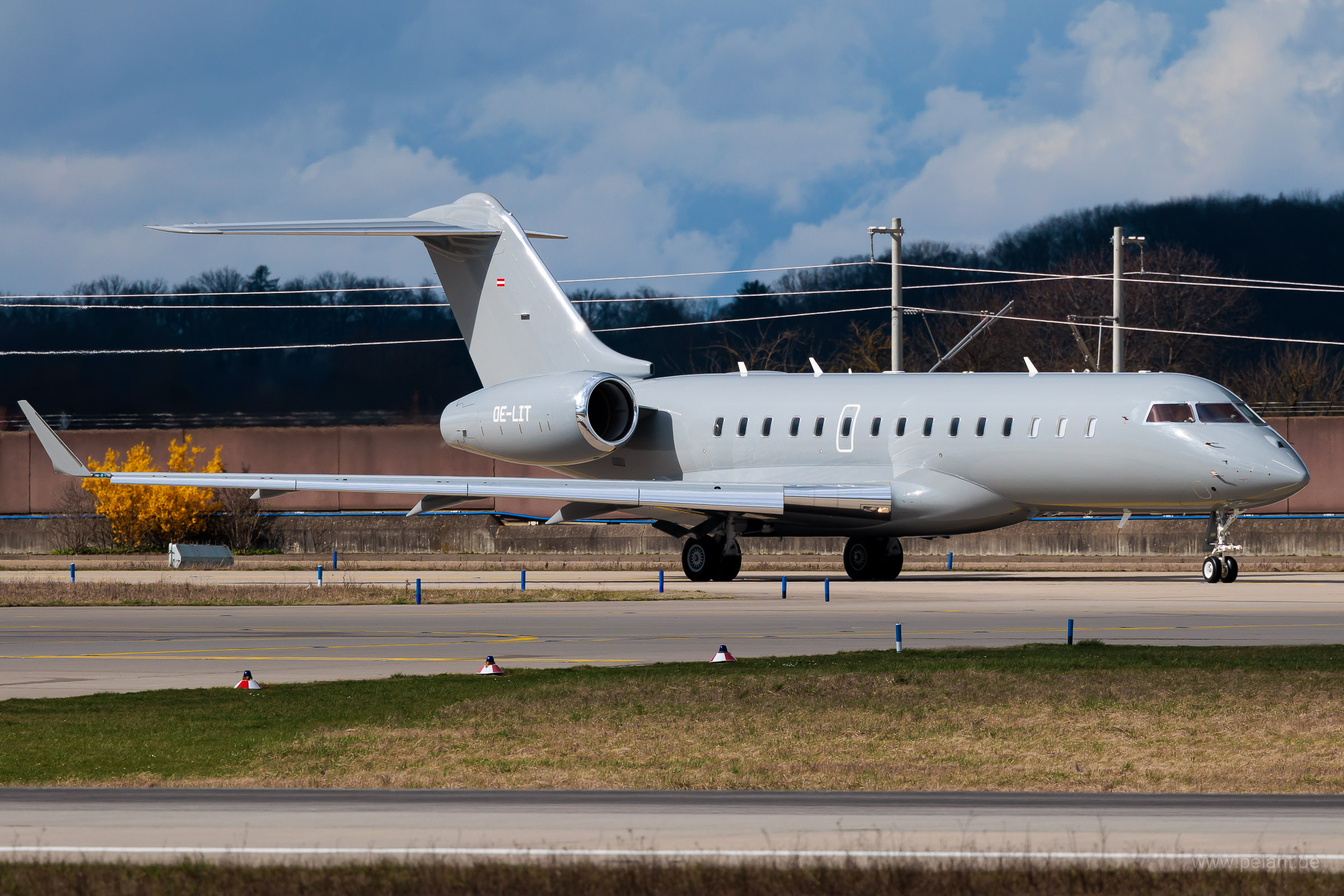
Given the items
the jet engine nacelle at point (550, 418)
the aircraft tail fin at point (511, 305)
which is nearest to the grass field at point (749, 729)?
the jet engine nacelle at point (550, 418)

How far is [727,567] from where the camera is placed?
37.7 m

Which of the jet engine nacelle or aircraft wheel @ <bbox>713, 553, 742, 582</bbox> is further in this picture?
the jet engine nacelle

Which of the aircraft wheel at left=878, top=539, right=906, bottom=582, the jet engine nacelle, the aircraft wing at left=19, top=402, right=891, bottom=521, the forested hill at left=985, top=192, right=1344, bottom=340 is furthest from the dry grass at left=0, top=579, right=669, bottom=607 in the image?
the forested hill at left=985, top=192, right=1344, bottom=340

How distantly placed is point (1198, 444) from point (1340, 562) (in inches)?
532

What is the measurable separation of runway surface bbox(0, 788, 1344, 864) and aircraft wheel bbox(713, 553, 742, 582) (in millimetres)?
25766

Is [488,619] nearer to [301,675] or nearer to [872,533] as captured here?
[301,675]

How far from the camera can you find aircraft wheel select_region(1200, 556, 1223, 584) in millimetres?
34156

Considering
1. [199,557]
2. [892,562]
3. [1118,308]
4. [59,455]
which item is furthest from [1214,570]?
[199,557]

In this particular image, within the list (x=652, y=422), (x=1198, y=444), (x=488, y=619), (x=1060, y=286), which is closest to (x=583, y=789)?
(x=488, y=619)

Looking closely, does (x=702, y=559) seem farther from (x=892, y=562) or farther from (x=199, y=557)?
(x=199, y=557)

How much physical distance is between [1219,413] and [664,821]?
86.2 feet

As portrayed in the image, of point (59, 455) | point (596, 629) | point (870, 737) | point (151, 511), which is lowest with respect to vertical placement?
point (870, 737)

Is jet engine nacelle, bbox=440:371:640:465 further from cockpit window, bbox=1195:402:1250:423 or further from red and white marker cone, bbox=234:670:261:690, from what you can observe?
red and white marker cone, bbox=234:670:261:690

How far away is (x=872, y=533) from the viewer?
124ft
